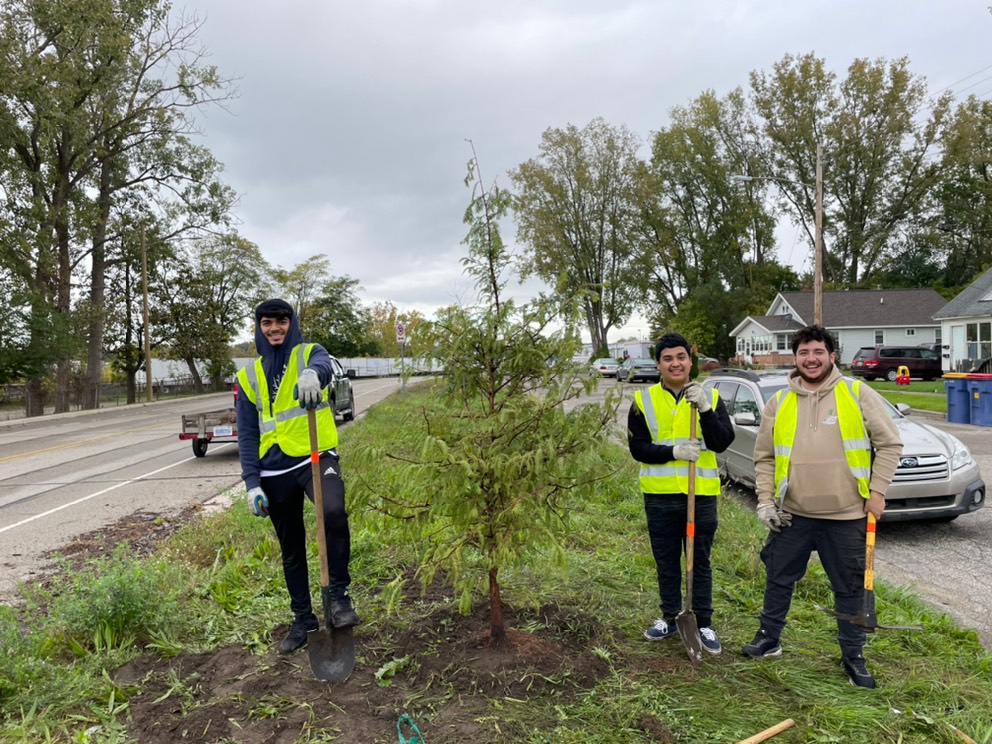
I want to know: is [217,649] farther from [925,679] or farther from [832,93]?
[832,93]

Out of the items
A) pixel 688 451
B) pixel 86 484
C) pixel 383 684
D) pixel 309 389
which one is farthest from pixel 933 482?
pixel 86 484

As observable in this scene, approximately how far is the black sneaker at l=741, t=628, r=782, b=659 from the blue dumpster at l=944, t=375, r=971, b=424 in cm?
Result: 1369

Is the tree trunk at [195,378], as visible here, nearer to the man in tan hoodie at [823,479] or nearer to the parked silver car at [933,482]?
the parked silver car at [933,482]

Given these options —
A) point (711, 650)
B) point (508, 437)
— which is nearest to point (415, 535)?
point (508, 437)

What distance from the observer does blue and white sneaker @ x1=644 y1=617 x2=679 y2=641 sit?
11.7 feet

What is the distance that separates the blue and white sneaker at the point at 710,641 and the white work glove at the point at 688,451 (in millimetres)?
948

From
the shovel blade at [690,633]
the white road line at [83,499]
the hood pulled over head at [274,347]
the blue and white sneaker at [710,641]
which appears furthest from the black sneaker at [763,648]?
the white road line at [83,499]

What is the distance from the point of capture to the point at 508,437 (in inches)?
123

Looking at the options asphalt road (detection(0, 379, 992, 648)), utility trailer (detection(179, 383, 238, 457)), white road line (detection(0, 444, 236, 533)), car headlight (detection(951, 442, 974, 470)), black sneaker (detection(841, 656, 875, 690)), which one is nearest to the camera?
black sneaker (detection(841, 656, 875, 690))

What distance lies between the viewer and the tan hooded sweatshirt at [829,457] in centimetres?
323

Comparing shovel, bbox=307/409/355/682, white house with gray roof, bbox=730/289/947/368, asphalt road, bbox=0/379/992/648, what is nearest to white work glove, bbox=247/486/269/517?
shovel, bbox=307/409/355/682

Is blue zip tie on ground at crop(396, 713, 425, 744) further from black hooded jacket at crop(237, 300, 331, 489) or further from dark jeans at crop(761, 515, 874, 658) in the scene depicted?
dark jeans at crop(761, 515, 874, 658)

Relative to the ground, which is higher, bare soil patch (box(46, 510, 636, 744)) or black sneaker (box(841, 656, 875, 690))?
bare soil patch (box(46, 510, 636, 744))

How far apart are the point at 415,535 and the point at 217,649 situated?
140cm
